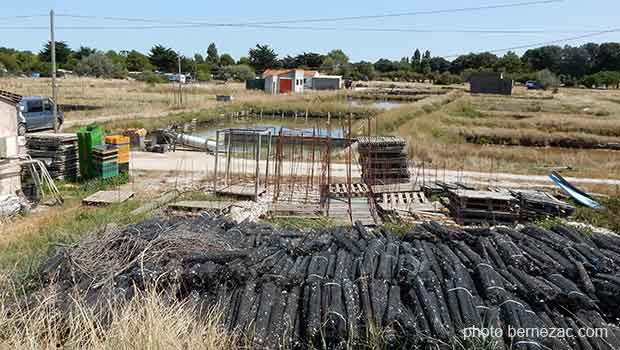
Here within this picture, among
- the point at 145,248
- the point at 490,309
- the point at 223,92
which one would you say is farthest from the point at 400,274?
the point at 223,92

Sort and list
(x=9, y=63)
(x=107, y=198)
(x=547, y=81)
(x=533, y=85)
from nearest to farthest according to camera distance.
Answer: (x=107, y=198)
(x=9, y=63)
(x=547, y=81)
(x=533, y=85)

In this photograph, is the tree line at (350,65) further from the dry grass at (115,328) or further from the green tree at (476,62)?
the dry grass at (115,328)

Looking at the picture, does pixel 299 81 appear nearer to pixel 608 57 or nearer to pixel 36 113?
pixel 36 113

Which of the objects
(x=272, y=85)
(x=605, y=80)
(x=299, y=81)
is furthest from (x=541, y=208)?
(x=605, y=80)

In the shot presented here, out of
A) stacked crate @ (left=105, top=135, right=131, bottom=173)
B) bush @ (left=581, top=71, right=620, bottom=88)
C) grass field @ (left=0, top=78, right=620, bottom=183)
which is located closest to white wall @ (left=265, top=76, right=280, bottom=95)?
grass field @ (left=0, top=78, right=620, bottom=183)

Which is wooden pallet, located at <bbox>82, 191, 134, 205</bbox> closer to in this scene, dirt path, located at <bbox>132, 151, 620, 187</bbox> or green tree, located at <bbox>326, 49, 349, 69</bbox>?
dirt path, located at <bbox>132, 151, 620, 187</bbox>

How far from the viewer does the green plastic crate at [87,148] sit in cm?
1518

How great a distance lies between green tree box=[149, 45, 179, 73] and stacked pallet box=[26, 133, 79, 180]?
81911mm

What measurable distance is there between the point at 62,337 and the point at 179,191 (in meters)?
9.47

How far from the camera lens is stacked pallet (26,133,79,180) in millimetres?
15156

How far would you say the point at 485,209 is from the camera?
12.9 m

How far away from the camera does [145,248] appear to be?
248 inches

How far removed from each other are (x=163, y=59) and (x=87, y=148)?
85.2 metres

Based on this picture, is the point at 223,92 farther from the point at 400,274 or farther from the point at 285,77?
the point at 400,274
